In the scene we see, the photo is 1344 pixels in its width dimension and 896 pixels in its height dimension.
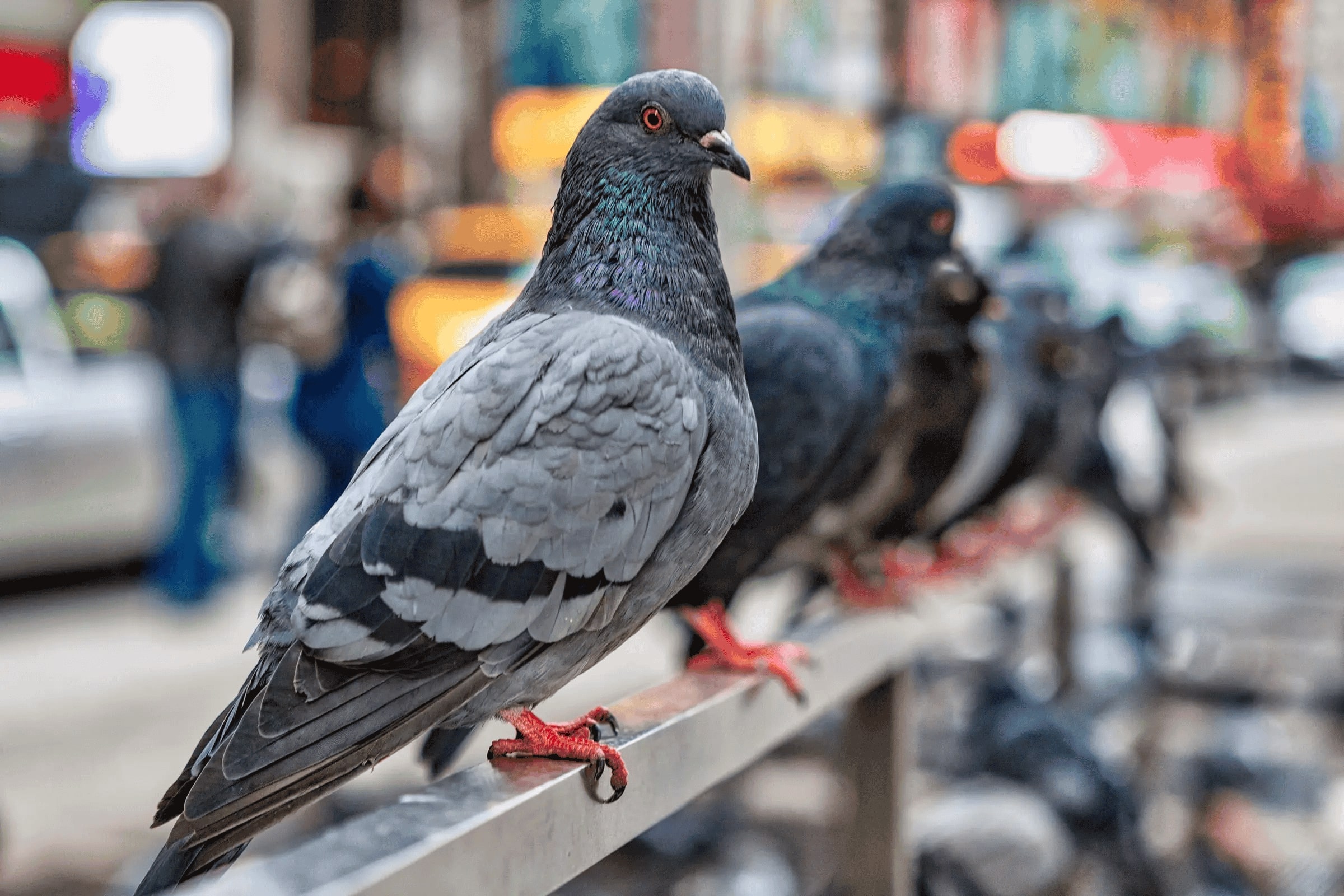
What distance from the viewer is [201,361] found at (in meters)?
6.41

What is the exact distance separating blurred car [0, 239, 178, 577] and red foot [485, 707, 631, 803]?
5.58 m

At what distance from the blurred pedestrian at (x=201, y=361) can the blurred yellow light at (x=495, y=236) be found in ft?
3.79

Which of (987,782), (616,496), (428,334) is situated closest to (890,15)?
(428,334)

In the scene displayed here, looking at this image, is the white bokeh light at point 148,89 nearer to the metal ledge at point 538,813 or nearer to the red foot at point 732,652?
the red foot at point 732,652

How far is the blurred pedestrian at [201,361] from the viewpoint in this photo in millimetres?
6273

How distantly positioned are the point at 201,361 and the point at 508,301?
1.70 m

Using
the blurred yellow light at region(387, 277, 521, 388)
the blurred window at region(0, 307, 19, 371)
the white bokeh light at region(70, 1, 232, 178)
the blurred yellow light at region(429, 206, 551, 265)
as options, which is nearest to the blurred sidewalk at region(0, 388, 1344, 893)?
the blurred window at region(0, 307, 19, 371)

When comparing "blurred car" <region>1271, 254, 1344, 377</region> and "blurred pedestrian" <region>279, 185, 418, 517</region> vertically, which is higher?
"blurred pedestrian" <region>279, 185, 418, 517</region>

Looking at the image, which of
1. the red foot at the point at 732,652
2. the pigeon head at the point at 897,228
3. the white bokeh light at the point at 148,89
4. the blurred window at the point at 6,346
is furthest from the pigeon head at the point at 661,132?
the white bokeh light at the point at 148,89

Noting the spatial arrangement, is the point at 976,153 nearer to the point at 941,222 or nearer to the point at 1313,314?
the point at 941,222

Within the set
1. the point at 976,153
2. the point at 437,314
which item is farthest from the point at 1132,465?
the point at 976,153

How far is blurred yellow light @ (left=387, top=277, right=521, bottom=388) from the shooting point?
259 inches

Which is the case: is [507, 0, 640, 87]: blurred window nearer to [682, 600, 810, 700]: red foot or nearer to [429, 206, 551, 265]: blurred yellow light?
[429, 206, 551, 265]: blurred yellow light

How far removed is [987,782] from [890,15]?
5968mm
